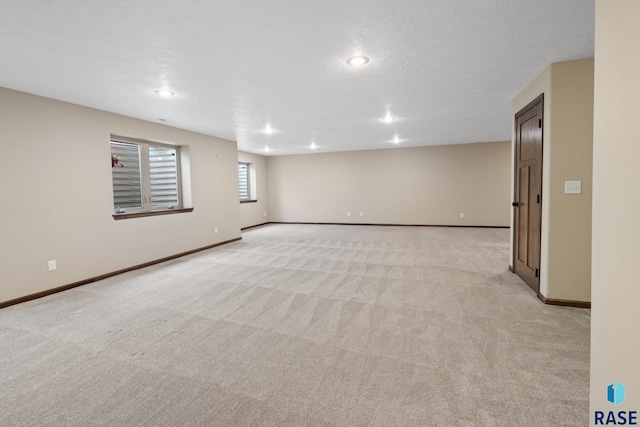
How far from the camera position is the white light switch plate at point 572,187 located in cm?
287

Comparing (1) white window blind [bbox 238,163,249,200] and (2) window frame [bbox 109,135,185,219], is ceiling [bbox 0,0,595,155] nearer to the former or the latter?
(2) window frame [bbox 109,135,185,219]

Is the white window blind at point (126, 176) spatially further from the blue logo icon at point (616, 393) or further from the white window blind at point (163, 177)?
the blue logo icon at point (616, 393)

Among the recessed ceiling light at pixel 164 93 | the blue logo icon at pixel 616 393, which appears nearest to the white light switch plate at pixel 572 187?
the blue logo icon at pixel 616 393

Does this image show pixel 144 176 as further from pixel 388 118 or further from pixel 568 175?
pixel 568 175

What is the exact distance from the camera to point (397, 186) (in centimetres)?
884

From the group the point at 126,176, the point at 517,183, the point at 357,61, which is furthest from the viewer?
the point at 126,176

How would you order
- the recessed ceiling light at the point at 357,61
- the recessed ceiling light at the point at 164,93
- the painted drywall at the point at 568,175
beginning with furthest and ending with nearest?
the recessed ceiling light at the point at 164,93
the painted drywall at the point at 568,175
the recessed ceiling light at the point at 357,61

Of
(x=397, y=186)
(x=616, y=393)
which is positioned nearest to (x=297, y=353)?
(x=616, y=393)

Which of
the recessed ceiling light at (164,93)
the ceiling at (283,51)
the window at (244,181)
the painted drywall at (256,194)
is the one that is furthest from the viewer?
the window at (244,181)

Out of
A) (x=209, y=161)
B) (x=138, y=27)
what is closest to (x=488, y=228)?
(x=209, y=161)

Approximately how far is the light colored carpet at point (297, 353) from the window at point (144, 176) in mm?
1372

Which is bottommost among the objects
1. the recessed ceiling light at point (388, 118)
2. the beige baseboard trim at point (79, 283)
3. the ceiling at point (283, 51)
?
the beige baseboard trim at point (79, 283)

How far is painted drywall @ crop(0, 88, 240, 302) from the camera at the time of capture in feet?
10.5

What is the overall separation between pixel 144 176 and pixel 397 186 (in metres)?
6.53
